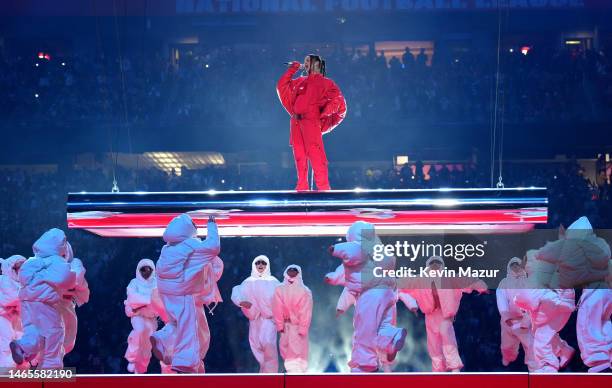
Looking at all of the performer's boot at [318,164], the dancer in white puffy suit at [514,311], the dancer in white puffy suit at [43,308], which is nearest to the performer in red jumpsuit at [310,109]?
the performer's boot at [318,164]

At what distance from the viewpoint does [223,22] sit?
708 inches

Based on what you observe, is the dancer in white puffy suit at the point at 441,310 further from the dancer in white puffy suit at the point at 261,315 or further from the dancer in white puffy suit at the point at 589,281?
the dancer in white puffy suit at the point at 261,315

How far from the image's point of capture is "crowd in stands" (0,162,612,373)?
32.7 ft

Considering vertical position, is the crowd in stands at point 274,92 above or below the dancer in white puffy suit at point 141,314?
above

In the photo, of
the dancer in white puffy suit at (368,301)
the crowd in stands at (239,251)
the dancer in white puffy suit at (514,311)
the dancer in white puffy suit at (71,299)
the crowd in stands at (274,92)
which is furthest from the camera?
the crowd in stands at (274,92)

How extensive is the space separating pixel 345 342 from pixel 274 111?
6413mm

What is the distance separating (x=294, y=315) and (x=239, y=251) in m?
3.66

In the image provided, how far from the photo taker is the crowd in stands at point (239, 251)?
998 cm

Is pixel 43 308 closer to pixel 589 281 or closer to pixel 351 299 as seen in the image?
pixel 351 299

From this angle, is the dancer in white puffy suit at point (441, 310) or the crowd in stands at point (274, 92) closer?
the dancer in white puffy suit at point (441, 310)

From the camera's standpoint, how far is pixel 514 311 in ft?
28.7

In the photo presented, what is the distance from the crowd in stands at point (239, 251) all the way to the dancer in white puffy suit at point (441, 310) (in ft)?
2.98

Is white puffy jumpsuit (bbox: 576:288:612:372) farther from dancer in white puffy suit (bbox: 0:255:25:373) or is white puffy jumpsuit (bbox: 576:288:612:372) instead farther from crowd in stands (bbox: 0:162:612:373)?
dancer in white puffy suit (bbox: 0:255:25:373)

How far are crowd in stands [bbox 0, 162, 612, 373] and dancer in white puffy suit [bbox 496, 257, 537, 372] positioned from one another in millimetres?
585
